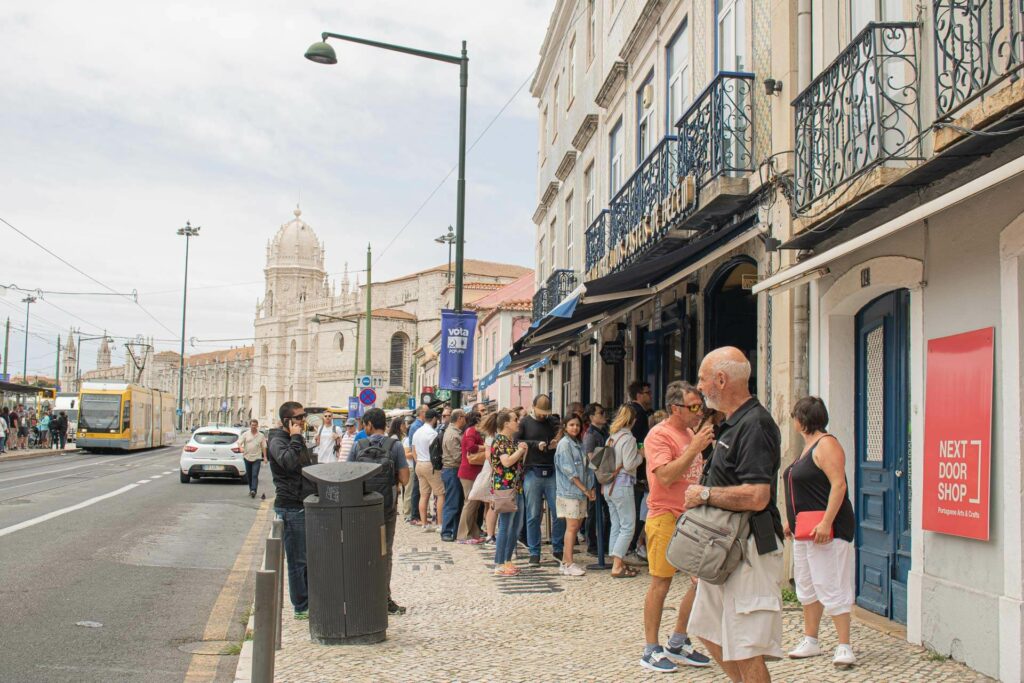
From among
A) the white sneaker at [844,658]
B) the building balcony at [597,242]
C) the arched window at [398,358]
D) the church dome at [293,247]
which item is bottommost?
the white sneaker at [844,658]

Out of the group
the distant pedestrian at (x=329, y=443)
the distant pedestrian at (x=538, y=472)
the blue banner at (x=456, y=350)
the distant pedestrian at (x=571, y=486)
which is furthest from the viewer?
the distant pedestrian at (x=329, y=443)

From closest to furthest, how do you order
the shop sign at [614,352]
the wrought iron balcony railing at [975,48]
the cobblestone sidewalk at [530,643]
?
the wrought iron balcony railing at [975,48], the cobblestone sidewalk at [530,643], the shop sign at [614,352]

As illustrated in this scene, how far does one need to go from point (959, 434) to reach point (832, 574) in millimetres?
1179

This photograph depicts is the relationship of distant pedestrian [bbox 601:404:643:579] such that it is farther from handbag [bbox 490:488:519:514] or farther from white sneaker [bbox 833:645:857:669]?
white sneaker [bbox 833:645:857:669]

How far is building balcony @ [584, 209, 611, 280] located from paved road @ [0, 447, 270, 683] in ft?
22.1

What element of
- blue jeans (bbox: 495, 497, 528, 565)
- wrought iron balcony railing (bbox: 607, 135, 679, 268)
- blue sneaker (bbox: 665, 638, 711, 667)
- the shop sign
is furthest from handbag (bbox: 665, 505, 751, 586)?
the shop sign

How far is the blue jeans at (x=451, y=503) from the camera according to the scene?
13.3 metres

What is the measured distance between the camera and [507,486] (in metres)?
10.1

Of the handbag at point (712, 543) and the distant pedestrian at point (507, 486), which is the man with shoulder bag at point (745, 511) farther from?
the distant pedestrian at point (507, 486)

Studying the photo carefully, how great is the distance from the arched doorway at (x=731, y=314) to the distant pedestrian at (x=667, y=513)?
218 inches

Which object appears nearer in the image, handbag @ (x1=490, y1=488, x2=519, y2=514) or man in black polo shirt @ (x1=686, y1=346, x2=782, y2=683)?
man in black polo shirt @ (x1=686, y1=346, x2=782, y2=683)

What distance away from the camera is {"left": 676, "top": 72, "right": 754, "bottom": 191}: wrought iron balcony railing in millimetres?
10133

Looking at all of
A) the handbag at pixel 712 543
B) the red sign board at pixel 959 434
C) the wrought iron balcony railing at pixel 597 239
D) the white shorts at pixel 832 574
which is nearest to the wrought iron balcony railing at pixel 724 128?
the red sign board at pixel 959 434

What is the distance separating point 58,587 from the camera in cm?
908
